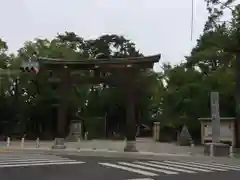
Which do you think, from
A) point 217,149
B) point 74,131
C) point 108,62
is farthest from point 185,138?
point 108,62

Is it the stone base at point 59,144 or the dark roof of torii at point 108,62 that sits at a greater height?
the dark roof of torii at point 108,62

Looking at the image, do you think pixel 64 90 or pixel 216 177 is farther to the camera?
pixel 64 90

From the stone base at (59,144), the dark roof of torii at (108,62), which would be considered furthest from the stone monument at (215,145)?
the stone base at (59,144)

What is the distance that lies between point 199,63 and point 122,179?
1263 inches

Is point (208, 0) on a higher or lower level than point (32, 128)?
higher

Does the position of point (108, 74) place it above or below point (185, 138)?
above

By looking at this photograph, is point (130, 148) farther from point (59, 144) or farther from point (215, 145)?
point (215, 145)

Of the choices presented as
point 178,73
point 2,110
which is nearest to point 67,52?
point 2,110

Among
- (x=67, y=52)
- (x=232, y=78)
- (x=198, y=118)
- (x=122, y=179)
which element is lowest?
(x=122, y=179)

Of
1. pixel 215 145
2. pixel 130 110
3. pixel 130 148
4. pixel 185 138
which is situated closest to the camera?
pixel 215 145

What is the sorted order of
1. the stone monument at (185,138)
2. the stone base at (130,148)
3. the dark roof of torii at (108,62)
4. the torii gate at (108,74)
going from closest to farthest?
the stone base at (130,148) → the dark roof of torii at (108,62) → the torii gate at (108,74) → the stone monument at (185,138)

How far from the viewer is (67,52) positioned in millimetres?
47562

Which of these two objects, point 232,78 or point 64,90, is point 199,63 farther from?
point 64,90

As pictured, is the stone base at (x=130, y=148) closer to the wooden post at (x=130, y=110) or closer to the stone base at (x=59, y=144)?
the wooden post at (x=130, y=110)
